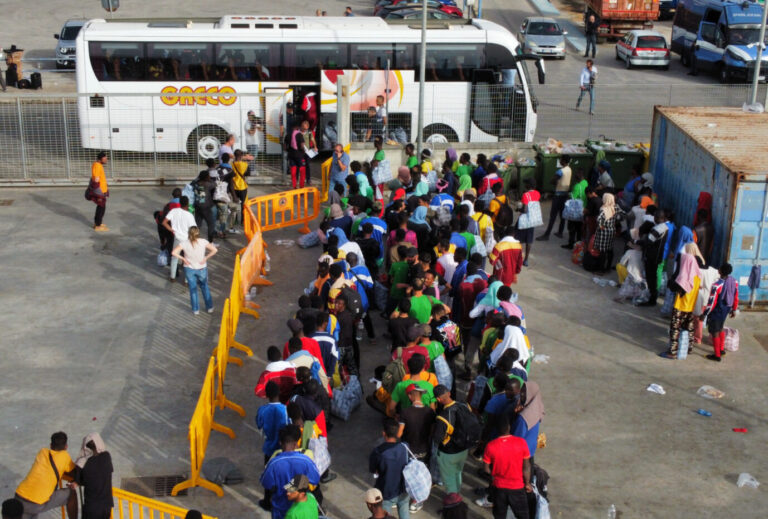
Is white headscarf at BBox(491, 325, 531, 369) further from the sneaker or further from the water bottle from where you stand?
the water bottle

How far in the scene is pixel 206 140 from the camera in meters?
23.0

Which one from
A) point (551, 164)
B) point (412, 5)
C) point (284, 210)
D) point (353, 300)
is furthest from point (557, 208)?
point (412, 5)

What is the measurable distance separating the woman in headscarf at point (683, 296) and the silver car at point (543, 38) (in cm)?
2314

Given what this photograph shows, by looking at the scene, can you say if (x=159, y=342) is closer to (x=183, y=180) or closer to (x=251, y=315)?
(x=251, y=315)

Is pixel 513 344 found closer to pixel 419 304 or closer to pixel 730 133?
pixel 419 304

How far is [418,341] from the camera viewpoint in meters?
11.3

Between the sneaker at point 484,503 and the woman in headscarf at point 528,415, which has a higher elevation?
the woman in headscarf at point 528,415

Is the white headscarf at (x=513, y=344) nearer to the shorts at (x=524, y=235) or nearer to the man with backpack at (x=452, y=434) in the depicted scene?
A: the man with backpack at (x=452, y=434)

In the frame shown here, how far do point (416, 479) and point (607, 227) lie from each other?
821 centimetres

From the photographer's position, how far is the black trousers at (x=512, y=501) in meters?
9.48

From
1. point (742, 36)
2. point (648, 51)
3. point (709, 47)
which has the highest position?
point (742, 36)

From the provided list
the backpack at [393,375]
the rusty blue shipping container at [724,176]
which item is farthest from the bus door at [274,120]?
the backpack at [393,375]

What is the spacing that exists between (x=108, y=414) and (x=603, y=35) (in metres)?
31.6

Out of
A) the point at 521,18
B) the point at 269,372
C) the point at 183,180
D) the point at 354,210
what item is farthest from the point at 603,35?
the point at 269,372
